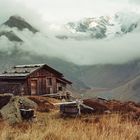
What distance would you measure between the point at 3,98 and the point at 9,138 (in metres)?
17.8

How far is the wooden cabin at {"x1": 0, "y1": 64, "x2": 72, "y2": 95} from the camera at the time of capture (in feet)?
225

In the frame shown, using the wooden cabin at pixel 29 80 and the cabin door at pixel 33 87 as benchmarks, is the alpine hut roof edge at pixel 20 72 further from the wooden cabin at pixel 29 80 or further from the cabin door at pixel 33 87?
the cabin door at pixel 33 87

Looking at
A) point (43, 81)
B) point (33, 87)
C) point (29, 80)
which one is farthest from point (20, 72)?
point (43, 81)

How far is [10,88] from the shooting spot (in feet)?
227

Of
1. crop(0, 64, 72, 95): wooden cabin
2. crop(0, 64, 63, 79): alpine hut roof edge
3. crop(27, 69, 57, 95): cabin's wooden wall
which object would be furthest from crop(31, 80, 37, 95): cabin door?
crop(0, 64, 63, 79): alpine hut roof edge

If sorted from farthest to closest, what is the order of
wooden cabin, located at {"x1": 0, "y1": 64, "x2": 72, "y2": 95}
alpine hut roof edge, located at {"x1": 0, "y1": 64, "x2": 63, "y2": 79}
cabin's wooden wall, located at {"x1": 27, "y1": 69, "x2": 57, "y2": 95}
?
1. cabin's wooden wall, located at {"x1": 27, "y1": 69, "x2": 57, "y2": 95}
2. wooden cabin, located at {"x1": 0, "y1": 64, "x2": 72, "y2": 95}
3. alpine hut roof edge, located at {"x1": 0, "y1": 64, "x2": 63, "y2": 79}

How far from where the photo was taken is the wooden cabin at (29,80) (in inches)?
2694

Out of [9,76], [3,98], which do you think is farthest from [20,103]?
[9,76]

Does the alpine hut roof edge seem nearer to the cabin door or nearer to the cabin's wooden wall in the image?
the cabin's wooden wall

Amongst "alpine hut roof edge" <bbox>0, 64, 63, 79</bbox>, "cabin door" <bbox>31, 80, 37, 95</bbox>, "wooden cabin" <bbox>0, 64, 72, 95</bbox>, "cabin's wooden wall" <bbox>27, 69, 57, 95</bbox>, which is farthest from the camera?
"cabin door" <bbox>31, 80, 37, 95</bbox>

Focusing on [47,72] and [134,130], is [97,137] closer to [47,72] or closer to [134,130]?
[134,130]

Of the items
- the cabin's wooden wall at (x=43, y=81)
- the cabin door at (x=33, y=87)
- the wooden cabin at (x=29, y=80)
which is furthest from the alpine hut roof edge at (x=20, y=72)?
the cabin door at (x=33, y=87)

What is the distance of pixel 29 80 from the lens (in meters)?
69.5

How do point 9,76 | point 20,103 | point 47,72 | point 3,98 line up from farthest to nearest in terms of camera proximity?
point 47,72
point 9,76
point 3,98
point 20,103
